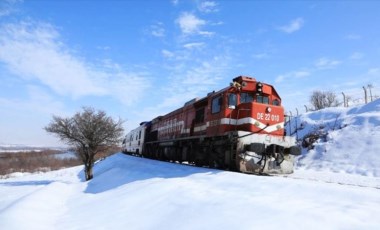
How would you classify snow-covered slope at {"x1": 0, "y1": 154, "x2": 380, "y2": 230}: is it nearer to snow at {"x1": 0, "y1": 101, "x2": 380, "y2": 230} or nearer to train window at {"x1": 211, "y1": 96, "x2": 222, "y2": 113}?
snow at {"x1": 0, "y1": 101, "x2": 380, "y2": 230}

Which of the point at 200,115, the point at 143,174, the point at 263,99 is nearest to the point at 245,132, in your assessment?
the point at 263,99

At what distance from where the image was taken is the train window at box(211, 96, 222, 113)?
512 inches

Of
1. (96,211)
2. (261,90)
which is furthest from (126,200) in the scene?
(261,90)

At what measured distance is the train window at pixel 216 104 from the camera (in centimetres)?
1301

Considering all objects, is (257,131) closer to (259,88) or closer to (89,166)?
(259,88)

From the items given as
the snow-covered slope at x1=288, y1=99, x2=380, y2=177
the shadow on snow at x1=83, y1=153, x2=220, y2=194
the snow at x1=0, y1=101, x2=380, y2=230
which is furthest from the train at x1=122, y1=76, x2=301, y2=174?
the snow-covered slope at x1=288, y1=99, x2=380, y2=177

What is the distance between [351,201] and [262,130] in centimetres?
604

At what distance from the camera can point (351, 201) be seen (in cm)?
628

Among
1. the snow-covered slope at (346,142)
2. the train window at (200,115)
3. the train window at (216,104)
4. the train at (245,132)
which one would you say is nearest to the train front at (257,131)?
the train at (245,132)

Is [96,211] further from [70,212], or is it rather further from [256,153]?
[256,153]

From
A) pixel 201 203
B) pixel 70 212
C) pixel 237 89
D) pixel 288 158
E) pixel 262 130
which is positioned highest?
pixel 237 89

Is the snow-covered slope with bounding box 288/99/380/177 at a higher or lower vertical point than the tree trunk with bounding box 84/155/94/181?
higher

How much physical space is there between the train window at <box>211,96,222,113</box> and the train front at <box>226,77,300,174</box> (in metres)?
0.49

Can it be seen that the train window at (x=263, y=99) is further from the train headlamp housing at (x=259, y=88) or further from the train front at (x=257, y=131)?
the train headlamp housing at (x=259, y=88)
